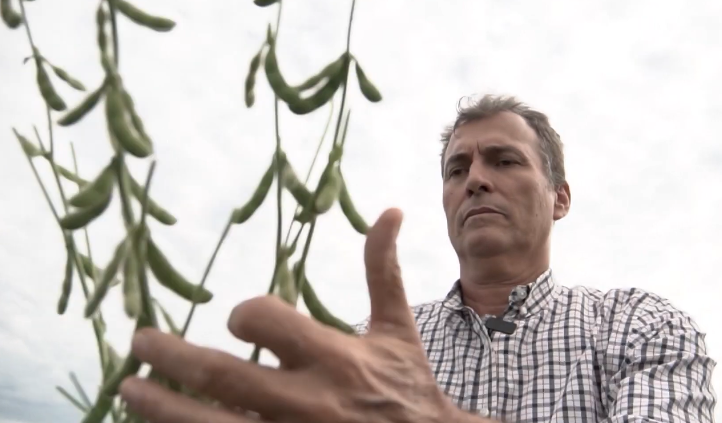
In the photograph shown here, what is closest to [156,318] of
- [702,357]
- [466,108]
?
[702,357]

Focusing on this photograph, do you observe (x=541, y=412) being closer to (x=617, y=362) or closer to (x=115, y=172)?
(x=617, y=362)

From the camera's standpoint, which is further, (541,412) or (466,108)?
(466,108)

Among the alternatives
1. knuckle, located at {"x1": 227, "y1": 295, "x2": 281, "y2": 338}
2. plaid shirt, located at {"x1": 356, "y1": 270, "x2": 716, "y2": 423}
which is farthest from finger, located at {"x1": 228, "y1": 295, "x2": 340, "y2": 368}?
plaid shirt, located at {"x1": 356, "y1": 270, "x2": 716, "y2": 423}

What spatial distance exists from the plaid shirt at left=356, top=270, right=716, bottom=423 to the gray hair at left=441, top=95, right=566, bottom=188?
11.3 inches

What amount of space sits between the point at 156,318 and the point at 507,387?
0.90 meters

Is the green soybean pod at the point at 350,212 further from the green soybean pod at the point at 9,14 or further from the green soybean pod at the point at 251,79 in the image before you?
the green soybean pod at the point at 9,14

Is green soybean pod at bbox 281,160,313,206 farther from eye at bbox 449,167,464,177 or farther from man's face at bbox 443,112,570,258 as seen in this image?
eye at bbox 449,167,464,177

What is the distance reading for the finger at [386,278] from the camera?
1.12 ft

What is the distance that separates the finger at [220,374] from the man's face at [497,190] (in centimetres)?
99

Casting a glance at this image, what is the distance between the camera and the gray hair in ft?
4.68

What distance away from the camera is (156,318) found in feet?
0.85

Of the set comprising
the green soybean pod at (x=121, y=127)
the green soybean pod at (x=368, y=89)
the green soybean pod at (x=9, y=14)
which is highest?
the green soybean pod at (x=368, y=89)

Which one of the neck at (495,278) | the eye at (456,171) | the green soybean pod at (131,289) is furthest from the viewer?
the eye at (456,171)

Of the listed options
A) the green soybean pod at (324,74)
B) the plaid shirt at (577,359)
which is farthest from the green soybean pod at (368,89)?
the plaid shirt at (577,359)
